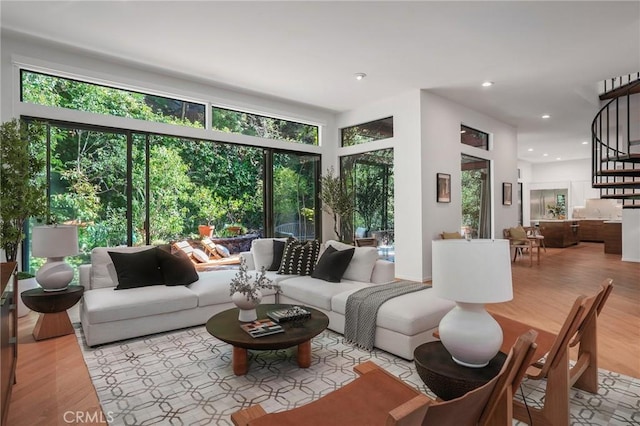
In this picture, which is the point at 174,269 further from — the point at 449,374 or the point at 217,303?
the point at 449,374

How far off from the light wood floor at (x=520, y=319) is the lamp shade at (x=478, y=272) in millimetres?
2147

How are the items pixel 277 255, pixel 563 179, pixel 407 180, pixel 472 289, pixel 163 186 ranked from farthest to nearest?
pixel 563 179, pixel 407 180, pixel 163 186, pixel 277 255, pixel 472 289

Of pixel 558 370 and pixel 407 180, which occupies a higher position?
pixel 407 180

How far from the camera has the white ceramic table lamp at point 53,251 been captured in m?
3.40

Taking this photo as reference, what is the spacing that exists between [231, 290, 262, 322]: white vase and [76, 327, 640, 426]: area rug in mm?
380

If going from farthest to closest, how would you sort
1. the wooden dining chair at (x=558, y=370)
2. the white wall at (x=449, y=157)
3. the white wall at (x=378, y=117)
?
the white wall at (x=449, y=157) → the white wall at (x=378, y=117) → the wooden dining chair at (x=558, y=370)

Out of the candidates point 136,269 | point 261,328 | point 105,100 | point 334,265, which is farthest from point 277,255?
point 105,100

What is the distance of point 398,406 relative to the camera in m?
1.27

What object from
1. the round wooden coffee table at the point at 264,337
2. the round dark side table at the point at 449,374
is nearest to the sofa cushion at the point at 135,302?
the round wooden coffee table at the point at 264,337

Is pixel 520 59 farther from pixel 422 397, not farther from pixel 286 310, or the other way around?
pixel 422 397

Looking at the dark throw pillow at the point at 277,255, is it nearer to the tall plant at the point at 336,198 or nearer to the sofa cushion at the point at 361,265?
the sofa cushion at the point at 361,265

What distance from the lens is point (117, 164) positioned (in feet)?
16.0

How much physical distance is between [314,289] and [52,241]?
271 centimetres

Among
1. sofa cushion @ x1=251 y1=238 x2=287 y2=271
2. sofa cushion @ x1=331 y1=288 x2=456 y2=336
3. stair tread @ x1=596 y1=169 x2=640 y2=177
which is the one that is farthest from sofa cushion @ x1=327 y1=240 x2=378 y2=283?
stair tread @ x1=596 y1=169 x2=640 y2=177
